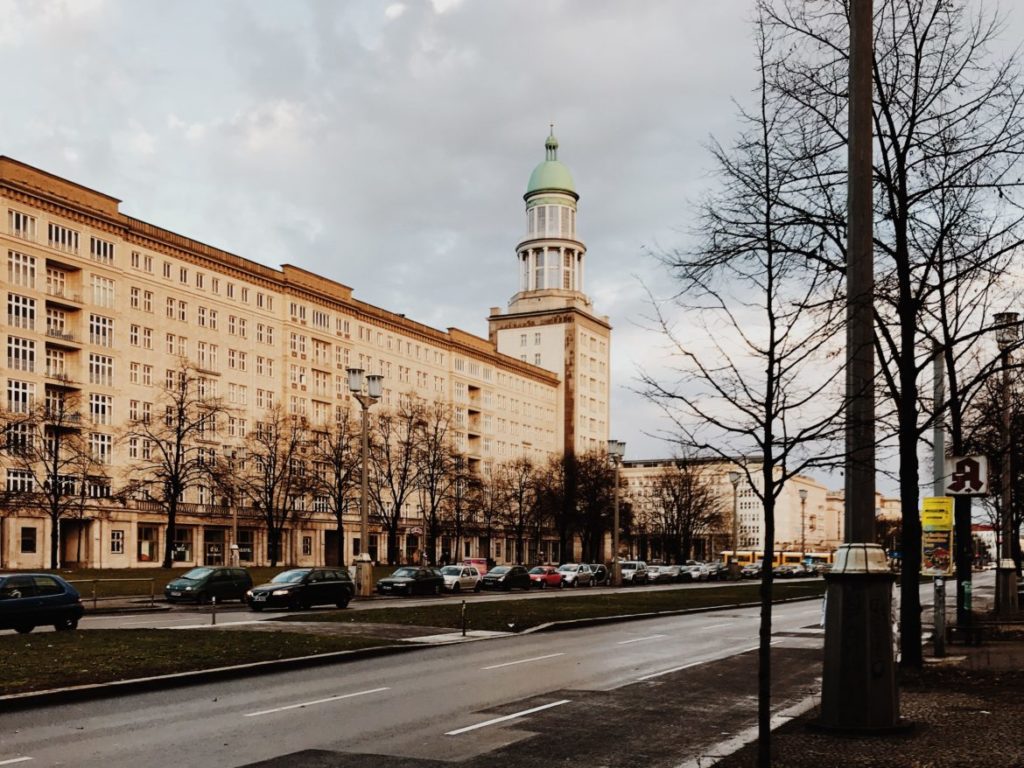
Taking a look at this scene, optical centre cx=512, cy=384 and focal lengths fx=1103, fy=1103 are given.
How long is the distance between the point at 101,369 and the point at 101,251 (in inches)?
322

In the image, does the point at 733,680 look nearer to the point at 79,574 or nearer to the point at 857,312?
the point at 857,312

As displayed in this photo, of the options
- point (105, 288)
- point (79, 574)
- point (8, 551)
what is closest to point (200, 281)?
point (105, 288)

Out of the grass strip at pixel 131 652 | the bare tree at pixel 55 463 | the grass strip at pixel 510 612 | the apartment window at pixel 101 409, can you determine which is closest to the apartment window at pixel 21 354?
the bare tree at pixel 55 463

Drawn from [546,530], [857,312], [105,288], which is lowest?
[546,530]

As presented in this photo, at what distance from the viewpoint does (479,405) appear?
127 meters

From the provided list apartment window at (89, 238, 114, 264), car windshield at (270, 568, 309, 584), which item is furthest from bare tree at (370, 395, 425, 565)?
car windshield at (270, 568, 309, 584)

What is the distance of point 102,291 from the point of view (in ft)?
251

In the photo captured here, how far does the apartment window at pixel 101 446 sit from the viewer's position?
7535 centimetres

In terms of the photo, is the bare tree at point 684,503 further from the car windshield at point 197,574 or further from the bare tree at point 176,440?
the car windshield at point 197,574

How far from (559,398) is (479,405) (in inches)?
897

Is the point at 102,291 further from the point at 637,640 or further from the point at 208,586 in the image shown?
the point at 637,640

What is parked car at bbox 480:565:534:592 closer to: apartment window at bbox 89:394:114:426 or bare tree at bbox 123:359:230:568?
bare tree at bbox 123:359:230:568

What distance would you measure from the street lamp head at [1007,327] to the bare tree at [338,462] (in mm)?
64340

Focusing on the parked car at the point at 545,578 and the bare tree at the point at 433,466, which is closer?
the parked car at the point at 545,578
